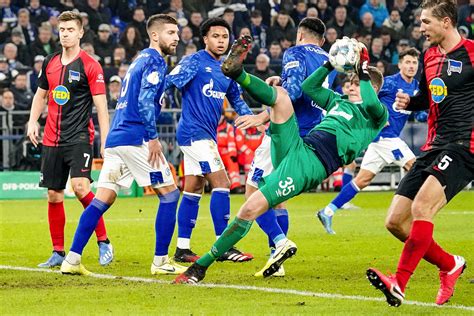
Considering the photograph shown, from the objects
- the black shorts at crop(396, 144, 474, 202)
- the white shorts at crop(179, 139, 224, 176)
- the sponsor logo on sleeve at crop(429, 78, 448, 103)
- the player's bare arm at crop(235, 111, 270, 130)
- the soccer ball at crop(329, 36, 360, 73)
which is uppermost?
the soccer ball at crop(329, 36, 360, 73)

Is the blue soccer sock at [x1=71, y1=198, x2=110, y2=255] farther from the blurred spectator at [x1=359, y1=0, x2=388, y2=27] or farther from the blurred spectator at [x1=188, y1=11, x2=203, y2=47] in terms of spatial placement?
the blurred spectator at [x1=359, y1=0, x2=388, y2=27]

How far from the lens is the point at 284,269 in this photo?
11047 millimetres

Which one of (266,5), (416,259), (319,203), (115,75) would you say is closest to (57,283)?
(416,259)

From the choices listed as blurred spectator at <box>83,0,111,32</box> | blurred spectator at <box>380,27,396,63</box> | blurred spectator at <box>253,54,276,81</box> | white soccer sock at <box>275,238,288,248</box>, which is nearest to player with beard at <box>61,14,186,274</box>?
white soccer sock at <box>275,238,288,248</box>

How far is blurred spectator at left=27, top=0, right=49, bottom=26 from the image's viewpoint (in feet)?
88.7

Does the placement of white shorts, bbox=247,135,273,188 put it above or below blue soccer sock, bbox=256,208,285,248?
above

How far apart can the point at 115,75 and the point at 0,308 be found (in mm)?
16788

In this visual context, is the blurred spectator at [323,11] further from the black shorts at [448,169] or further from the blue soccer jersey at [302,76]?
the black shorts at [448,169]

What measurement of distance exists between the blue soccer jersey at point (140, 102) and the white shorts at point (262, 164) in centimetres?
130

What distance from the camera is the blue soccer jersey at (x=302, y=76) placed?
11.1 metres

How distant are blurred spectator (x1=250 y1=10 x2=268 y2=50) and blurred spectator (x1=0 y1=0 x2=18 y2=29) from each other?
6009mm

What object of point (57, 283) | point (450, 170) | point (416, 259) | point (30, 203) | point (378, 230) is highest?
point (450, 170)

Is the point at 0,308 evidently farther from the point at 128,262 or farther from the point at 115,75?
the point at 115,75

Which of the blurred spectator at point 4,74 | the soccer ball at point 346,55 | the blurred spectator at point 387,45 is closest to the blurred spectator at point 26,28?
the blurred spectator at point 4,74
